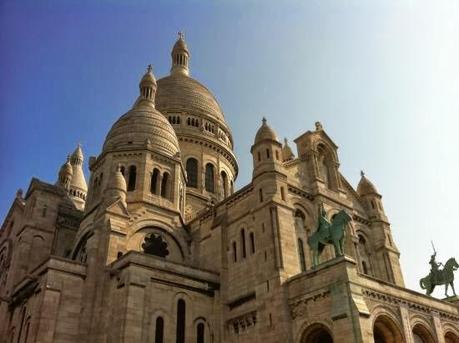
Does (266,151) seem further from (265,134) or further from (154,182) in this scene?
(154,182)

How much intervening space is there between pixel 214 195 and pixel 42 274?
22017mm

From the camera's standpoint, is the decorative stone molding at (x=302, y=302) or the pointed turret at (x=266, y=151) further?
the pointed turret at (x=266, y=151)

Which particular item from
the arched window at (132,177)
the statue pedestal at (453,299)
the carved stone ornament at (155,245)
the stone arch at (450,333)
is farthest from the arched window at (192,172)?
the stone arch at (450,333)

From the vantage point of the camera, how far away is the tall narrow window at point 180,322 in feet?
88.4

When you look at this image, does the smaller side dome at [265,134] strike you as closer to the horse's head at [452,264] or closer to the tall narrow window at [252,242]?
the tall narrow window at [252,242]

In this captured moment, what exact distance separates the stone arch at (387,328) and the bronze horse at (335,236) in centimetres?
382

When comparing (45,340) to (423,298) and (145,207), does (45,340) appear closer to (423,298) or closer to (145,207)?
(145,207)

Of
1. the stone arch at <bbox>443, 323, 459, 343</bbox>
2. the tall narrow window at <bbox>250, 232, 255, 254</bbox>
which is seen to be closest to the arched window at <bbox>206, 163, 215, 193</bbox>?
the tall narrow window at <bbox>250, 232, 255, 254</bbox>

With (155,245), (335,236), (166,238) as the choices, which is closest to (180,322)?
(155,245)

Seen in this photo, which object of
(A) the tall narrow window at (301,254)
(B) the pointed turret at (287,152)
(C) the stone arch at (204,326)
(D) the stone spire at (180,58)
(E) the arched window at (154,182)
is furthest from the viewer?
(D) the stone spire at (180,58)

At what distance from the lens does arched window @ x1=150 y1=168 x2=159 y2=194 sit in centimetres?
3522

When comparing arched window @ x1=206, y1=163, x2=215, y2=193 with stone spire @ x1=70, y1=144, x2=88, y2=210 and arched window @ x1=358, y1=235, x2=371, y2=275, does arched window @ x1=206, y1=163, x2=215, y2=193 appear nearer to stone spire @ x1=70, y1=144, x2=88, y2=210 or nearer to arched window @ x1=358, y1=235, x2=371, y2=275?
arched window @ x1=358, y1=235, x2=371, y2=275

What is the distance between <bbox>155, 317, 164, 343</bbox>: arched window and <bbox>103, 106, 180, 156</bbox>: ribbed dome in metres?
14.5

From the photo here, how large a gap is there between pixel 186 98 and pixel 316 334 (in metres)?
33.4
